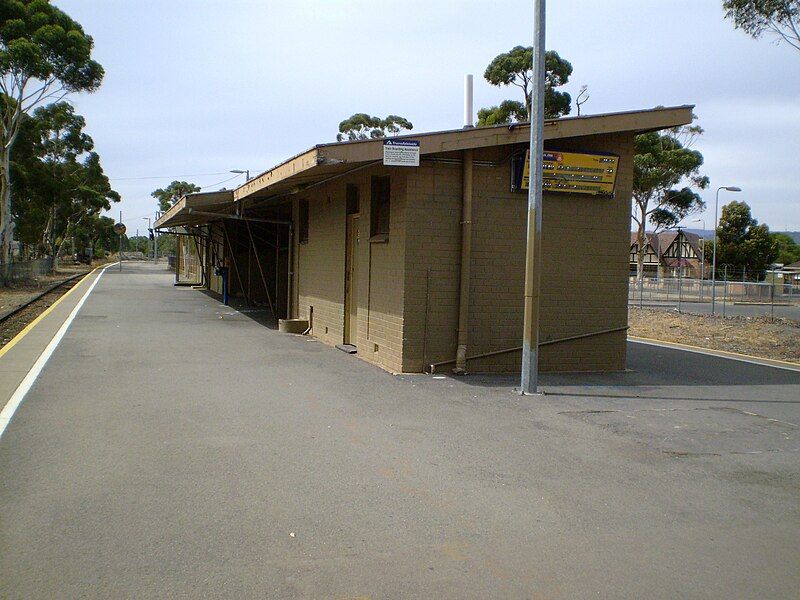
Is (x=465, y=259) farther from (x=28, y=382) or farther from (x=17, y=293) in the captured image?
(x=17, y=293)

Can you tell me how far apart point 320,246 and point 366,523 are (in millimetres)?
11062

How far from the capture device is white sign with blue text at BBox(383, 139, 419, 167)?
10.0 metres

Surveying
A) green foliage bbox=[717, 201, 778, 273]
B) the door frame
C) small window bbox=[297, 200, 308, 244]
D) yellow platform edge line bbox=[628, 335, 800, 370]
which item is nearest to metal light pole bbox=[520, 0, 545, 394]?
the door frame

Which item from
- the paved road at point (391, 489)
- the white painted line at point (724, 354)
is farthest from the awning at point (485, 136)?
the white painted line at point (724, 354)

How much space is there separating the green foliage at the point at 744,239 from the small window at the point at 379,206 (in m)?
52.7

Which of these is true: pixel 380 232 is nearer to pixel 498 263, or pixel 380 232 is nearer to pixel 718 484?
pixel 498 263

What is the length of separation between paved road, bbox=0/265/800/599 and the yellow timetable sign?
304cm

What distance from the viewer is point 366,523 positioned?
4953mm

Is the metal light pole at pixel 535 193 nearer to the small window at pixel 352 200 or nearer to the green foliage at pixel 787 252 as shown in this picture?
the small window at pixel 352 200

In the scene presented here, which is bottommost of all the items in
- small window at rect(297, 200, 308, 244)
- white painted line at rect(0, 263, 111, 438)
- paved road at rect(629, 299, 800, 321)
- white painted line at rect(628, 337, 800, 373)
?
paved road at rect(629, 299, 800, 321)

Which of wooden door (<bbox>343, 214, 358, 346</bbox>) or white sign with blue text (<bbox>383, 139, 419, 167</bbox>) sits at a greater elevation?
white sign with blue text (<bbox>383, 139, 419, 167</bbox>)

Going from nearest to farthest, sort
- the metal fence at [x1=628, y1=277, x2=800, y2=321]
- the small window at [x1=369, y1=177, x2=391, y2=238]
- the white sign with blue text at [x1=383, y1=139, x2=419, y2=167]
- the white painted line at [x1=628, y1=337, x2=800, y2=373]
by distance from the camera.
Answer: the white sign with blue text at [x1=383, y1=139, x2=419, y2=167] < the small window at [x1=369, y1=177, x2=391, y2=238] < the white painted line at [x1=628, y1=337, x2=800, y2=373] < the metal fence at [x1=628, y1=277, x2=800, y2=321]

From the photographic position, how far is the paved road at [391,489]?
4.19 meters

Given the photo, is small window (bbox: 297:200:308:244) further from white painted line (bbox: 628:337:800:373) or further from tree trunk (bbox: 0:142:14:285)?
tree trunk (bbox: 0:142:14:285)
